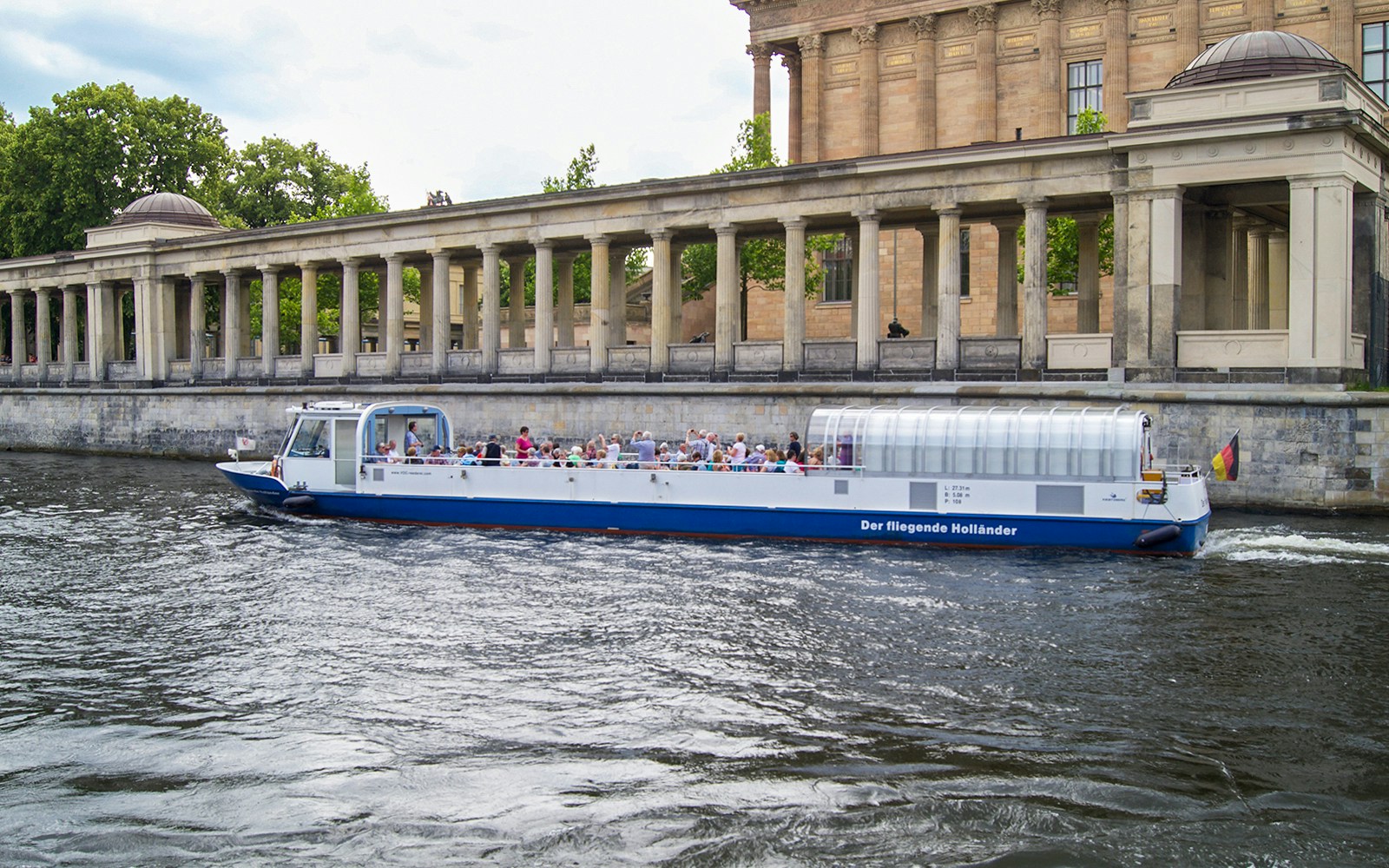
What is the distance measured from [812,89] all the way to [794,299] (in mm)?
19379

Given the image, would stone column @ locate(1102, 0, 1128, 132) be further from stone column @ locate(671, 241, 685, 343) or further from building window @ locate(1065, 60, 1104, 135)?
stone column @ locate(671, 241, 685, 343)

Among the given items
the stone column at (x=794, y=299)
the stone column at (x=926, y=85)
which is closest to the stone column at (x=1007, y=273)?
the stone column at (x=794, y=299)

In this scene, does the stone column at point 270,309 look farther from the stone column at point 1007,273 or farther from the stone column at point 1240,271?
the stone column at point 1240,271

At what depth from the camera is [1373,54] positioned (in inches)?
1740

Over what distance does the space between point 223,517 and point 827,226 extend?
21438 mm

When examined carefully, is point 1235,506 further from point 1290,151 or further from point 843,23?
point 843,23

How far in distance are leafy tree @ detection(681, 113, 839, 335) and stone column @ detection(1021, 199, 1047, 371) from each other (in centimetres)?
1464

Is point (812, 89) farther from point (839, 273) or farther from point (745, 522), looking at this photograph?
point (745, 522)

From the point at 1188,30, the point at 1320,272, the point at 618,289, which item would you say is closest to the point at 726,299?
the point at 618,289

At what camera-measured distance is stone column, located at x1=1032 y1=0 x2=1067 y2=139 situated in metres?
49.5

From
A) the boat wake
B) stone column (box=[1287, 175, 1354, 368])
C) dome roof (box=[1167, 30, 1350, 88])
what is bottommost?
the boat wake

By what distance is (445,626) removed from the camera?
18.0 m

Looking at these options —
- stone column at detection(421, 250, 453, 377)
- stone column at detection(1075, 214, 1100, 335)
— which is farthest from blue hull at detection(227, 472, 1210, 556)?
stone column at detection(421, 250, 453, 377)

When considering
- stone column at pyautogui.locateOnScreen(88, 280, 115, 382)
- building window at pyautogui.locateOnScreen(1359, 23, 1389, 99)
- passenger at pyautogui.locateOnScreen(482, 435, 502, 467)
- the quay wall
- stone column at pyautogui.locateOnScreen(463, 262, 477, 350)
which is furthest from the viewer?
stone column at pyautogui.locateOnScreen(88, 280, 115, 382)
